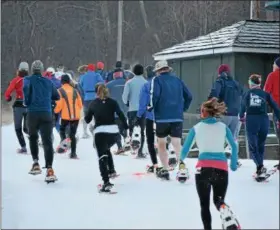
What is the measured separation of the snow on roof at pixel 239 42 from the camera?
679 inches

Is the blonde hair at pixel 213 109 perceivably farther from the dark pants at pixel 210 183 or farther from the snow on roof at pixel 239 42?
the snow on roof at pixel 239 42

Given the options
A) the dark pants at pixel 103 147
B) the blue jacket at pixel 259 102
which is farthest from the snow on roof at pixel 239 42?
the dark pants at pixel 103 147

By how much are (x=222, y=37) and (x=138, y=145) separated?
877 cm

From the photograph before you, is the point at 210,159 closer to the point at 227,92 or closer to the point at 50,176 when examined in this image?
the point at 50,176

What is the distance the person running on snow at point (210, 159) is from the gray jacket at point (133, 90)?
4.61m

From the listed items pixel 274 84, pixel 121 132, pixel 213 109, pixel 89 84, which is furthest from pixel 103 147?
pixel 89 84

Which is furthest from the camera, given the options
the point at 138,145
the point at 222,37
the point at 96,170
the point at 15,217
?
the point at 222,37

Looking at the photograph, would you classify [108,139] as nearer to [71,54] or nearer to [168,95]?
[168,95]

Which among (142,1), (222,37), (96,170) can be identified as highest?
(142,1)

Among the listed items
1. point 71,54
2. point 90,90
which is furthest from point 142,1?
point 90,90

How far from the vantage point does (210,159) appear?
5930mm

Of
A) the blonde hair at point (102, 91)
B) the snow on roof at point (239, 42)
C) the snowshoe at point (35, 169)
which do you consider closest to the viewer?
the blonde hair at point (102, 91)

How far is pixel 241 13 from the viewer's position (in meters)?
41.3

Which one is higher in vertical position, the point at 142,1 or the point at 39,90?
the point at 142,1
